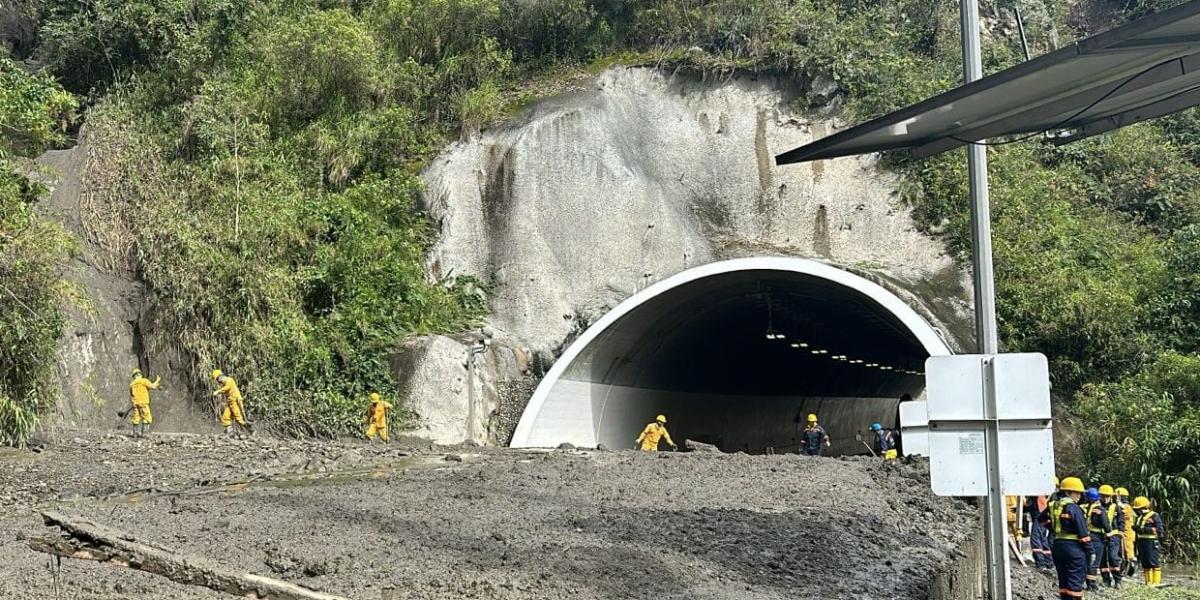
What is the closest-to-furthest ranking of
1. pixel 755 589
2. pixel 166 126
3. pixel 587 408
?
pixel 755 589 → pixel 587 408 → pixel 166 126

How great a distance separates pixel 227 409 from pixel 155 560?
11.5 meters

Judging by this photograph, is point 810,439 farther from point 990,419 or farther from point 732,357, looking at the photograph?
point 990,419

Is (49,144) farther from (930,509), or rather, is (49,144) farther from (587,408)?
(930,509)

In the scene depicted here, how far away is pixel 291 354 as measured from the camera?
2244 cm

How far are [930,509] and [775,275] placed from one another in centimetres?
833

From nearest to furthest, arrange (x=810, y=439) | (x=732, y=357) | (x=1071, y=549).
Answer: (x=1071, y=549), (x=810, y=439), (x=732, y=357)

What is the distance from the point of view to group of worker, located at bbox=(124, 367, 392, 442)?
1909cm

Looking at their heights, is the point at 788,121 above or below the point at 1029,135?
above

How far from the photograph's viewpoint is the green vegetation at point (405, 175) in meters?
21.9

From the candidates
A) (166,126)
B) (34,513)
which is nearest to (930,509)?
(34,513)

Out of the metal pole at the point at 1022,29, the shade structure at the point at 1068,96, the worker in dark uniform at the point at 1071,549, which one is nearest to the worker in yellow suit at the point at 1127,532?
the worker in dark uniform at the point at 1071,549

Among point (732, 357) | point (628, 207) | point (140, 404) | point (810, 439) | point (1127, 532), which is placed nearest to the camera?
point (1127, 532)

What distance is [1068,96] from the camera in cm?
880

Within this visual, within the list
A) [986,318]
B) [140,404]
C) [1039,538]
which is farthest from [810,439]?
[986,318]
